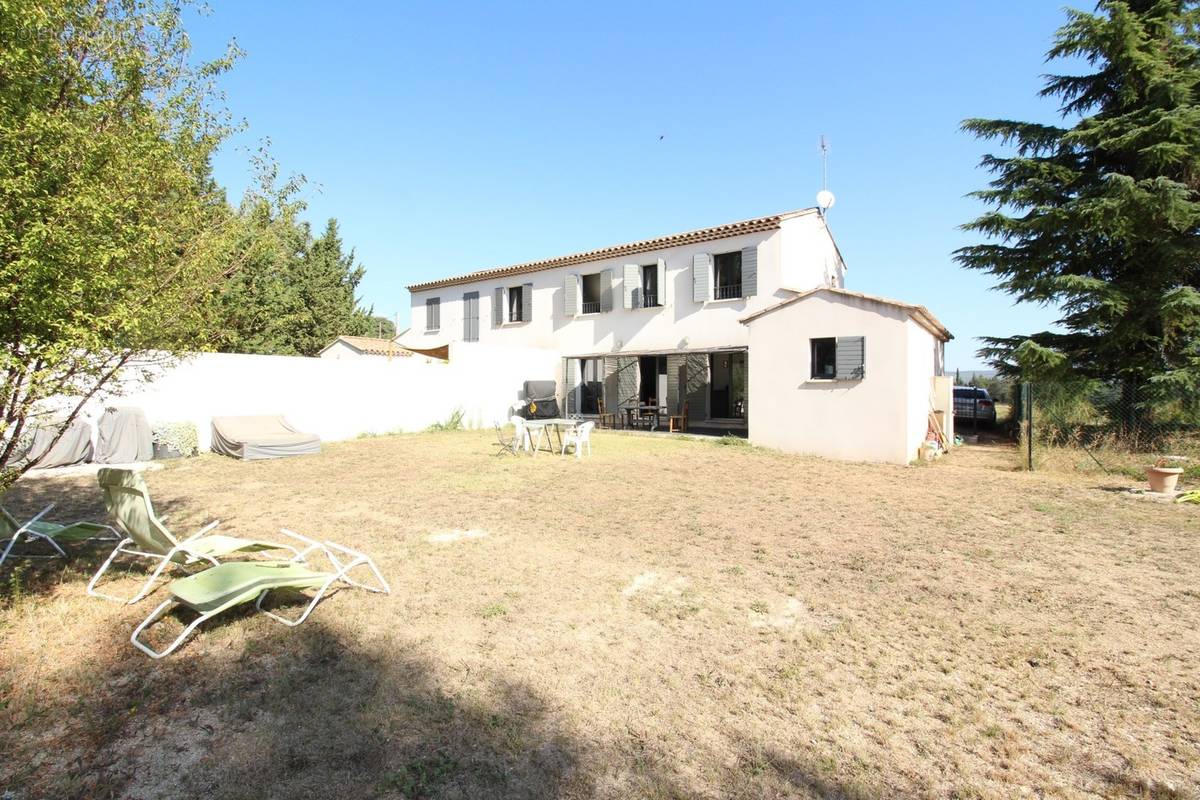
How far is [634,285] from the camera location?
59.8 feet

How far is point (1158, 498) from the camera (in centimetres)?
812

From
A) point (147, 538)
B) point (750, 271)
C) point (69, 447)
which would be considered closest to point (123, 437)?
point (69, 447)

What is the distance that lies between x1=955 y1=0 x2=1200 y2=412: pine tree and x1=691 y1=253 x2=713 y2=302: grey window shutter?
742 cm

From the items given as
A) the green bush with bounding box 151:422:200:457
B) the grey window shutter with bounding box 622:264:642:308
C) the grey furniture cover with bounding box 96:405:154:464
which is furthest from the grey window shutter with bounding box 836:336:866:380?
the grey furniture cover with bounding box 96:405:154:464

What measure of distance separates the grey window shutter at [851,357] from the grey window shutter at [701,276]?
17.5 feet

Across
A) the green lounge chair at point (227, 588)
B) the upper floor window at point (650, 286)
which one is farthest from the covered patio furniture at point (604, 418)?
the green lounge chair at point (227, 588)

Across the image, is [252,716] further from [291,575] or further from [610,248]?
[610,248]

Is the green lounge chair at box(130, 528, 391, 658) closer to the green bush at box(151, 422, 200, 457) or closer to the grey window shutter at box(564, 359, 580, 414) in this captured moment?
the green bush at box(151, 422, 200, 457)

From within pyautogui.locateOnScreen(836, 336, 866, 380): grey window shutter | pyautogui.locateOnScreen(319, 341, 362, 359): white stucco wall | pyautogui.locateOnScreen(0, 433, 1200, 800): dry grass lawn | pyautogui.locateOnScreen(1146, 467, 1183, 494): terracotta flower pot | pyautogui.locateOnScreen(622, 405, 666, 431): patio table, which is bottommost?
pyautogui.locateOnScreen(0, 433, 1200, 800): dry grass lawn

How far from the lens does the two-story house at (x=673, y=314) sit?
13.7 meters

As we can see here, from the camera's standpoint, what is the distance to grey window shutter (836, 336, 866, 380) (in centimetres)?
1199

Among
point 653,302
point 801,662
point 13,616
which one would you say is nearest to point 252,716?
point 13,616

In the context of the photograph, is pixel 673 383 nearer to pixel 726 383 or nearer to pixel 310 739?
pixel 726 383

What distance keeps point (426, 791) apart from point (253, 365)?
1361cm
